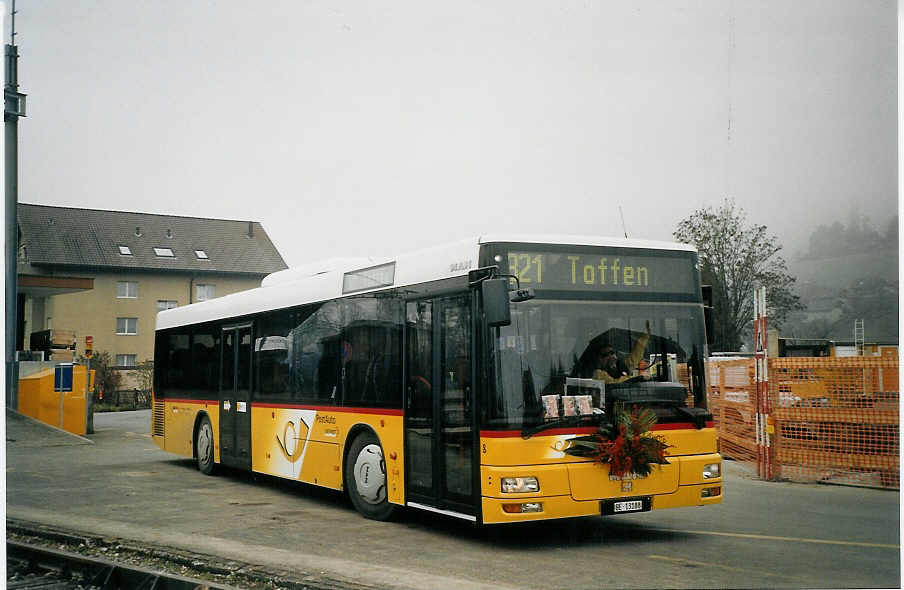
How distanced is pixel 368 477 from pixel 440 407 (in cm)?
176

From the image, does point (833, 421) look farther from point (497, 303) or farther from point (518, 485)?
point (497, 303)

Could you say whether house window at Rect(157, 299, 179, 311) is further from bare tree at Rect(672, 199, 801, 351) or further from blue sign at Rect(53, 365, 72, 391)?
bare tree at Rect(672, 199, 801, 351)

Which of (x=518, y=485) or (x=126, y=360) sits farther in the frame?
(x=126, y=360)

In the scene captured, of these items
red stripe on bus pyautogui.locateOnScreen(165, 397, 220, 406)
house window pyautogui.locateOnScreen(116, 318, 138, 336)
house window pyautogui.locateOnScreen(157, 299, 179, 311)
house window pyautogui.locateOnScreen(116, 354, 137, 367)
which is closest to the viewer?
red stripe on bus pyautogui.locateOnScreen(165, 397, 220, 406)

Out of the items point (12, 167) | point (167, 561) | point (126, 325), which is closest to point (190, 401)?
point (12, 167)

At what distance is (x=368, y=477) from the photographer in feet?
32.2

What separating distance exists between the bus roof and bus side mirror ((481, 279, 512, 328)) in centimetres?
67

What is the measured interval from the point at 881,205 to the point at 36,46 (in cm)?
997

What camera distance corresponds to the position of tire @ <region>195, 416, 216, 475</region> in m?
14.2

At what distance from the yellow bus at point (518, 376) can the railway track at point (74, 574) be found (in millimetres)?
2388

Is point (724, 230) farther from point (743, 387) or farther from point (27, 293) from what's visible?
point (27, 293)

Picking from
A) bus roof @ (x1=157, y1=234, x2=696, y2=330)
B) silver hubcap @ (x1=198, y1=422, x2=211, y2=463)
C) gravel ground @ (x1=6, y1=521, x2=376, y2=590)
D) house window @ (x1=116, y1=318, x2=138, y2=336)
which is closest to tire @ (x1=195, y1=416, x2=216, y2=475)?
silver hubcap @ (x1=198, y1=422, x2=211, y2=463)

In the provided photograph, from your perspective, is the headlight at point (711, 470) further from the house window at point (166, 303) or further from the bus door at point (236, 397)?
the house window at point (166, 303)

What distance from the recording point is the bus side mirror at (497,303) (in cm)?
743
